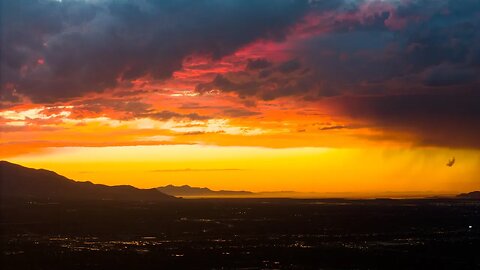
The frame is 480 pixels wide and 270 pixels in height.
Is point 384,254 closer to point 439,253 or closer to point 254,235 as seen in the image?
point 439,253

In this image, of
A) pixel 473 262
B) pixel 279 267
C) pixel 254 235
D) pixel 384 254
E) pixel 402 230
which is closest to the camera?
pixel 279 267

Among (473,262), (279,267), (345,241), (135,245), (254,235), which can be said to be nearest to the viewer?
(279,267)

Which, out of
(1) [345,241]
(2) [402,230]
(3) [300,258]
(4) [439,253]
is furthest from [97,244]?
(2) [402,230]

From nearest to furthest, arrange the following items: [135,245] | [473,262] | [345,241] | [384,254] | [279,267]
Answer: [279,267]
[473,262]
[384,254]
[135,245]
[345,241]

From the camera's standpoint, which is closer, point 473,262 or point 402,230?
point 473,262

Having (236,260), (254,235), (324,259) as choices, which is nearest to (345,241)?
(254,235)

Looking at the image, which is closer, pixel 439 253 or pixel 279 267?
pixel 279 267

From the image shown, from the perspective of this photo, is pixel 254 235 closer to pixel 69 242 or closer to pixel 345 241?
pixel 345 241

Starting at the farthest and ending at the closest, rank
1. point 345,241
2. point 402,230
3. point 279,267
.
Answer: point 402,230 < point 345,241 < point 279,267
